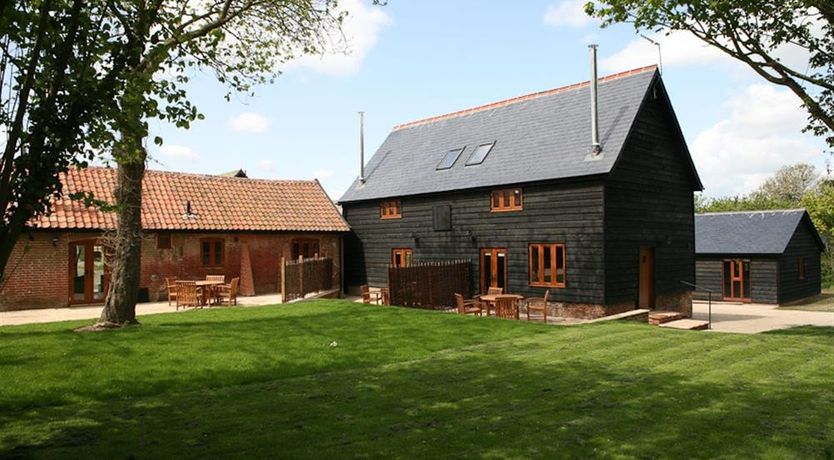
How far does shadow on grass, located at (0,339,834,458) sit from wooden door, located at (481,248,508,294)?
10917 mm

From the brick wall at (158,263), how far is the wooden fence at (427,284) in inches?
309

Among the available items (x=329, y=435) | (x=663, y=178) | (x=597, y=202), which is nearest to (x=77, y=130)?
(x=329, y=435)

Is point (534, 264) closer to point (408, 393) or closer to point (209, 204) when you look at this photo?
point (408, 393)

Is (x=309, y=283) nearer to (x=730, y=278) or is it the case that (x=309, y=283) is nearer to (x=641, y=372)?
(x=641, y=372)

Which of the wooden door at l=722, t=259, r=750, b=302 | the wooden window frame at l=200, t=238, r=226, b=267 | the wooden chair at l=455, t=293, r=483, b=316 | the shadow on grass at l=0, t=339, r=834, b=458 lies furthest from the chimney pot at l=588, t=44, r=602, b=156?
the wooden door at l=722, t=259, r=750, b=302

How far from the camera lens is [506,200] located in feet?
65.9

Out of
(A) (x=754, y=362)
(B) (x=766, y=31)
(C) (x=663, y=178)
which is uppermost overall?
(B) (x=766, y=31)

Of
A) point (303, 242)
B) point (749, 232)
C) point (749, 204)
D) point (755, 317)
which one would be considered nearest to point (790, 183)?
point (749, 204)

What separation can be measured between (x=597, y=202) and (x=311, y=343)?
33.5 feet

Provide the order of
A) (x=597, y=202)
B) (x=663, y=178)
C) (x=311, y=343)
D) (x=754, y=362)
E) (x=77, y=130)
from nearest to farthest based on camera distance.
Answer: (x=77, y=130), (x=754, y=362), (x=311, y=343), (x=597, y=202), (x=663, y=178)

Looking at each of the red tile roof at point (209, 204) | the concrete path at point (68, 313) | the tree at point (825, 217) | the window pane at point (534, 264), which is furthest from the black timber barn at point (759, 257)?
the concrete path at point (68, 313)

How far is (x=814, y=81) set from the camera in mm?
11711

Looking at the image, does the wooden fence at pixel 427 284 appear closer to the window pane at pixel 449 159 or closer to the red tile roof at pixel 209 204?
the window pane at pixel 449 159

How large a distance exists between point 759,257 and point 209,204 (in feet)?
85.5
